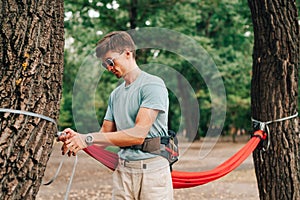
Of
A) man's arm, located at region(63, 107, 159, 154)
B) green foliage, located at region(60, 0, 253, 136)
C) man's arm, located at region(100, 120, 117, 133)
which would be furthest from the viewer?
green foliage, located at region(60, 0, 253, 136)

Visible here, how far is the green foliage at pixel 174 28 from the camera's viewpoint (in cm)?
1191

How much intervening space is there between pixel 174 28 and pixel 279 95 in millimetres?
9845

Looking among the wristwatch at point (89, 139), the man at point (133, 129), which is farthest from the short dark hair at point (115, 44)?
the wristwatch at point (89, 139)

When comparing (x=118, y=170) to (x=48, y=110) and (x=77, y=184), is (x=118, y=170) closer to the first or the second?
(x=48, y=110)

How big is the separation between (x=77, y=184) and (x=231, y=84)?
10457 millimetres

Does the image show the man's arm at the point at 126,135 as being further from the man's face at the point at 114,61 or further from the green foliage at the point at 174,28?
the green foliage at the point at 174,28

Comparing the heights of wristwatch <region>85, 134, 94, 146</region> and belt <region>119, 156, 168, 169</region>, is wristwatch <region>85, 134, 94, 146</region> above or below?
above

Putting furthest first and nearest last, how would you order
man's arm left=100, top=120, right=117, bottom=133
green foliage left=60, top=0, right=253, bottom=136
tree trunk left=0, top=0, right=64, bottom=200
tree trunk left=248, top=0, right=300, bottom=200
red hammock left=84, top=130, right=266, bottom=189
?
green foliage left=60, top=0, right=253, bottom=136 → tree trunk left=248, top=0, right=300, bottom=200 → red hammock left=84, top=130, right=266, bottom=189 → man's arm left=100, top=120, right=117, bottom=133 → tree trunk left=0, top=0, right=64, bottom=200

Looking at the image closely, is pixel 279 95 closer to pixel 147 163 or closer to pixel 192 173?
pixel 192 173

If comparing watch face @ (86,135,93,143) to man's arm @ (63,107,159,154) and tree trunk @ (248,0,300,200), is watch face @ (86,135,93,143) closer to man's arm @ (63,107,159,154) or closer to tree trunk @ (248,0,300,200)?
man's arm @ (63,107,159,154)

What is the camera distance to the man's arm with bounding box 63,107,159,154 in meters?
2.50

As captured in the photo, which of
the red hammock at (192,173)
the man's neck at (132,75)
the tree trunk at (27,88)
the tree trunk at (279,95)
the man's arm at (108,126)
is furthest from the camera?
the tree trunk at (279,95)

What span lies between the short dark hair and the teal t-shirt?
16cm

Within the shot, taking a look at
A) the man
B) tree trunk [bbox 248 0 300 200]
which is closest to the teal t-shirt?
the man
